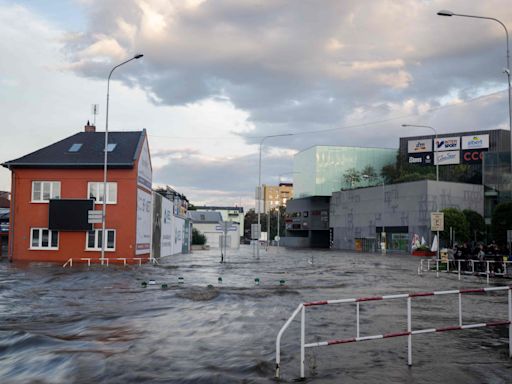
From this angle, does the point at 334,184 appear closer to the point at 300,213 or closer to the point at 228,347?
the point at 300,213

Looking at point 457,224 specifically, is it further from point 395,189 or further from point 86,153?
point 86,153

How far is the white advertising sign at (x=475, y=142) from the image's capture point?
316 feet

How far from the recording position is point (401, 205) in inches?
3196

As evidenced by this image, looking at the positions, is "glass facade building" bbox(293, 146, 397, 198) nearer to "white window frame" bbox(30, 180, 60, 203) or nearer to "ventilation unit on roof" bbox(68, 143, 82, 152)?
"ventilation unit on roof" bbox(68, 143, 82, 152)

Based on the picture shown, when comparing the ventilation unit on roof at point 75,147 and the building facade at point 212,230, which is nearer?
the ventilation unit on roof at point 75,147

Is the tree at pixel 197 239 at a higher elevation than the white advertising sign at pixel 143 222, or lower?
lower

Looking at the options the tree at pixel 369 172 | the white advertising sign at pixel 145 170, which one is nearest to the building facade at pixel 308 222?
the tree at pixel 369 172

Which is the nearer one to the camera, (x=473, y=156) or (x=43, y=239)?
(x=43, y=239)

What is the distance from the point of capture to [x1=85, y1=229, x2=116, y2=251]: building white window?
39.4 m

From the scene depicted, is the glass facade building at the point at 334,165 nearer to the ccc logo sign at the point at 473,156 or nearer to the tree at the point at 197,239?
the ccc logo sign at the point at 473,156

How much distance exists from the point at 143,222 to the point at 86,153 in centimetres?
649

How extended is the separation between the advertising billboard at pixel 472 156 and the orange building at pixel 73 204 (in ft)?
236

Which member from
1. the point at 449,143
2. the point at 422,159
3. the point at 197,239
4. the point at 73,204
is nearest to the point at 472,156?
the point at 449,143

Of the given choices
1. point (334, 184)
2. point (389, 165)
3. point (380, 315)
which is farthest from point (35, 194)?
point (389, 165)
